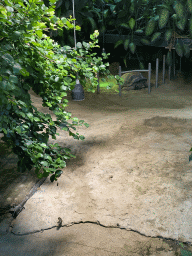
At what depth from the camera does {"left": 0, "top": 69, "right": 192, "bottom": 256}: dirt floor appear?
8.75 feet

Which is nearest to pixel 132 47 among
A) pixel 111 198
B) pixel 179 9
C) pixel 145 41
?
pixel 145 41

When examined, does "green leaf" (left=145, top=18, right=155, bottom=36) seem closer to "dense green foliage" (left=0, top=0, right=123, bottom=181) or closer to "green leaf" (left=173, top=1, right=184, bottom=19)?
"green leaf" (left=173, top=1, right=184, bottom=19)

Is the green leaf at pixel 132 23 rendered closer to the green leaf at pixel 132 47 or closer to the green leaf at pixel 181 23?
the green leaf at pixel 132 47

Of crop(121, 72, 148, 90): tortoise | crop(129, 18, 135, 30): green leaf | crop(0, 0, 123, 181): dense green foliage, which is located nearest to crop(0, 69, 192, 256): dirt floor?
crop(0, 0, 123, 181): dense green foliage

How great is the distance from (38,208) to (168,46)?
28.0 ft

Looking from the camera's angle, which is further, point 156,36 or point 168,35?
point 156,36

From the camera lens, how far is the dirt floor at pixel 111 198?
8.75 feet

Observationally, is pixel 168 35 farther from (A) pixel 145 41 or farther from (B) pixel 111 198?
(B) pixel 111 198

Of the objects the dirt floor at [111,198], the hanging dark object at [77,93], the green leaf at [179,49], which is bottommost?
the dirt floor at [111,198]

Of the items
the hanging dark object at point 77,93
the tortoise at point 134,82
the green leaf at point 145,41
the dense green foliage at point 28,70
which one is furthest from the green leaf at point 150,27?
the dense green foliage at point 28,70

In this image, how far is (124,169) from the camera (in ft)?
12.8

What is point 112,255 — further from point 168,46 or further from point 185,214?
point 168,46

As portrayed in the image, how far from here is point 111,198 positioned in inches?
131

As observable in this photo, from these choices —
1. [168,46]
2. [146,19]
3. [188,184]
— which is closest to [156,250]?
[188,184]
